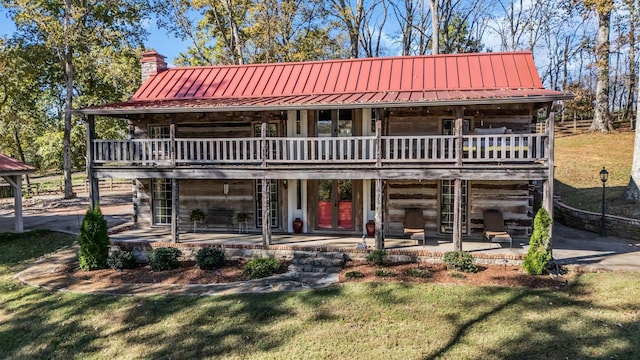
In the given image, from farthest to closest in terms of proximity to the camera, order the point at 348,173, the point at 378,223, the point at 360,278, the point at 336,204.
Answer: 1. the point at 336,204
2. the point at 348,173
3. the point at 378,223
4. the point at 360,278

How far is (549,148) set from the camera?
1087 centimetres

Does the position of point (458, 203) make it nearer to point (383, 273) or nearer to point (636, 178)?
point (383, 273)

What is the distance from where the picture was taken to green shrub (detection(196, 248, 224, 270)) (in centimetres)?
1166

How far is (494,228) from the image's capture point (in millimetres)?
12547

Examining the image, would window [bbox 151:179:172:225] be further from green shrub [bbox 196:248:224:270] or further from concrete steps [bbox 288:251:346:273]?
concrete steps [bbox 288:251:346:273]

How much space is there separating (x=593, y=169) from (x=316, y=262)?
18110 millimetres

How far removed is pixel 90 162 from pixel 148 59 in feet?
18.7

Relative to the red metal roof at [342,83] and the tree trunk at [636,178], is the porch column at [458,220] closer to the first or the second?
the red metal roof at [342,83]

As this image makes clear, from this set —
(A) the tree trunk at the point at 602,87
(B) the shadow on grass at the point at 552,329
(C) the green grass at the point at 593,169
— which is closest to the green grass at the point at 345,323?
(B) the shadow on grass at the point at 552,329

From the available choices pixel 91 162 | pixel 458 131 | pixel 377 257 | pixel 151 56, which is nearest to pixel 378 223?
pixel 377 257

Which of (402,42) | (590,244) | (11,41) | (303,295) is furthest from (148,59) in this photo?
(402,42)

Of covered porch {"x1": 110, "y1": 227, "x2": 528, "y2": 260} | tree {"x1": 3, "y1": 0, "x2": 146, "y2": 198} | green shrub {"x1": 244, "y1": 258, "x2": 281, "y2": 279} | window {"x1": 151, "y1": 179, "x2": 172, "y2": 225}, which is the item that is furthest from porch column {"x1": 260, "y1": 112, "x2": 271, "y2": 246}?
tree {"x1": 3, "y1": 0, "x2": 146, "y2": 198}

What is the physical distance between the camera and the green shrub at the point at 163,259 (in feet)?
38.4

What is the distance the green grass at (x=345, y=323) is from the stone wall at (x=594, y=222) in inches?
194
